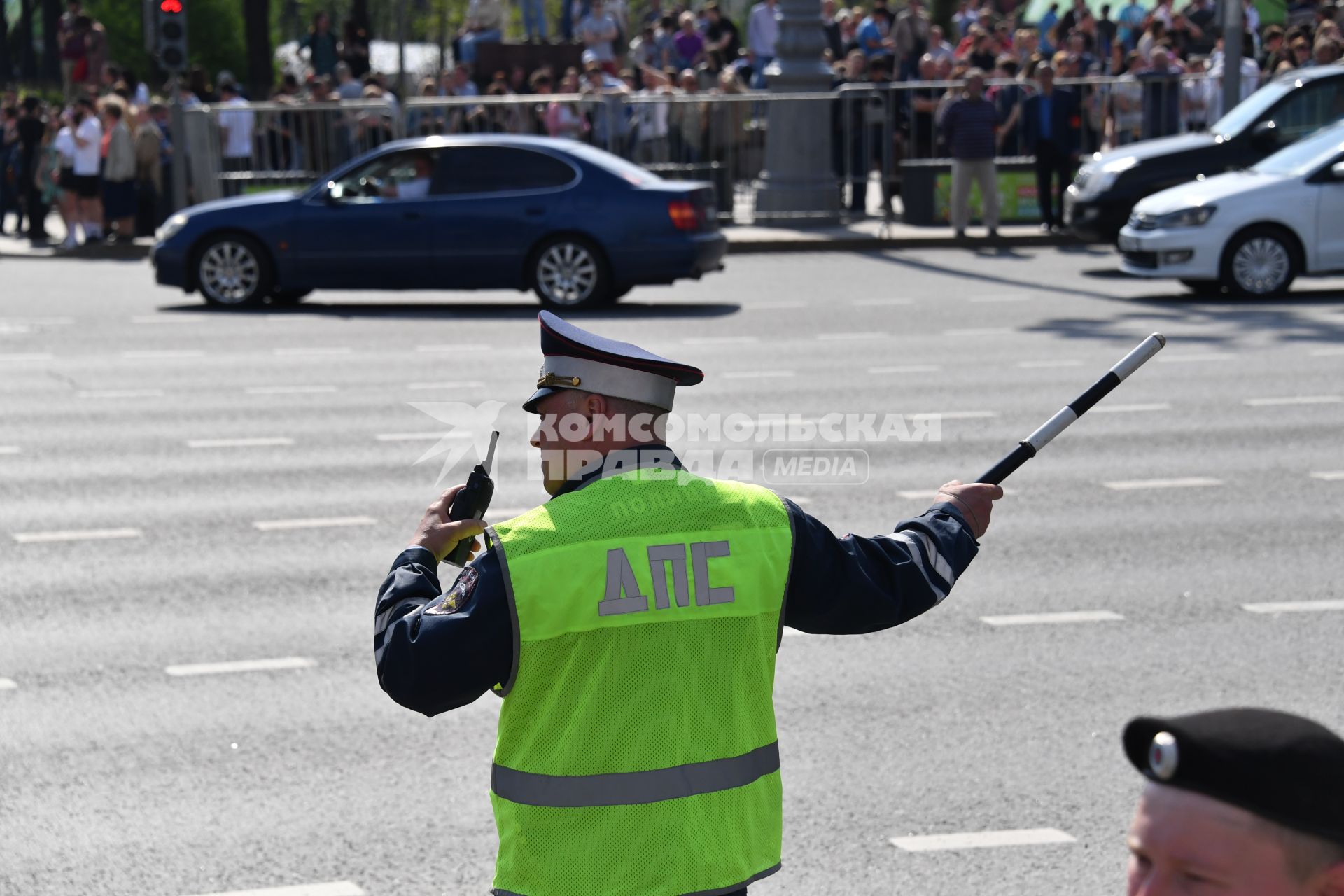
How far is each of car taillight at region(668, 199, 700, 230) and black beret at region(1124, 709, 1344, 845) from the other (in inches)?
647

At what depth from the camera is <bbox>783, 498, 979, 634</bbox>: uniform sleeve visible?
3.34m

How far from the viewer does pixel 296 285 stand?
19.0 m

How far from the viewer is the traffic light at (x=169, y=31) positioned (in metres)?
24.9

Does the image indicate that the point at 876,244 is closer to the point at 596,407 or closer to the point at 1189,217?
the point at 1189,217

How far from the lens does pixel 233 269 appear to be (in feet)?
62.3

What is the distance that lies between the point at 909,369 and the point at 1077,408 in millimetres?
10780

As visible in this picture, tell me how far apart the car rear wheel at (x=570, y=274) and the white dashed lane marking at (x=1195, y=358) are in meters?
5.77

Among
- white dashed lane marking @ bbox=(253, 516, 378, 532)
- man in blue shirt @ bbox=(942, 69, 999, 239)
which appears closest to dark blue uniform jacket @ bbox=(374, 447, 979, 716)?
white dashed lane marking @ bbox=(253, 516, 378, 532)

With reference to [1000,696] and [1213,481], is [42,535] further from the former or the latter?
[1213,481]

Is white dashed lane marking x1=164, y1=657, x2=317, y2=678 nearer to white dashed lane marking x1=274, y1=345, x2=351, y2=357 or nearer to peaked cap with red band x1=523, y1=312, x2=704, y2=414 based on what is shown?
peaked cap with red band x1=523, y1=312, x2=704, y2=414

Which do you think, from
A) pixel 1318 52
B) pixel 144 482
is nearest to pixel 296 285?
pixel 144 482

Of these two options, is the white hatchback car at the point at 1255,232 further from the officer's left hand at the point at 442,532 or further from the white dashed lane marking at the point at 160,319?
the officer's left hand at the point at 442,532

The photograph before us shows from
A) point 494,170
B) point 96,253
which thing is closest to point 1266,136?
point 494,170

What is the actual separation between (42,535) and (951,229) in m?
17.8
